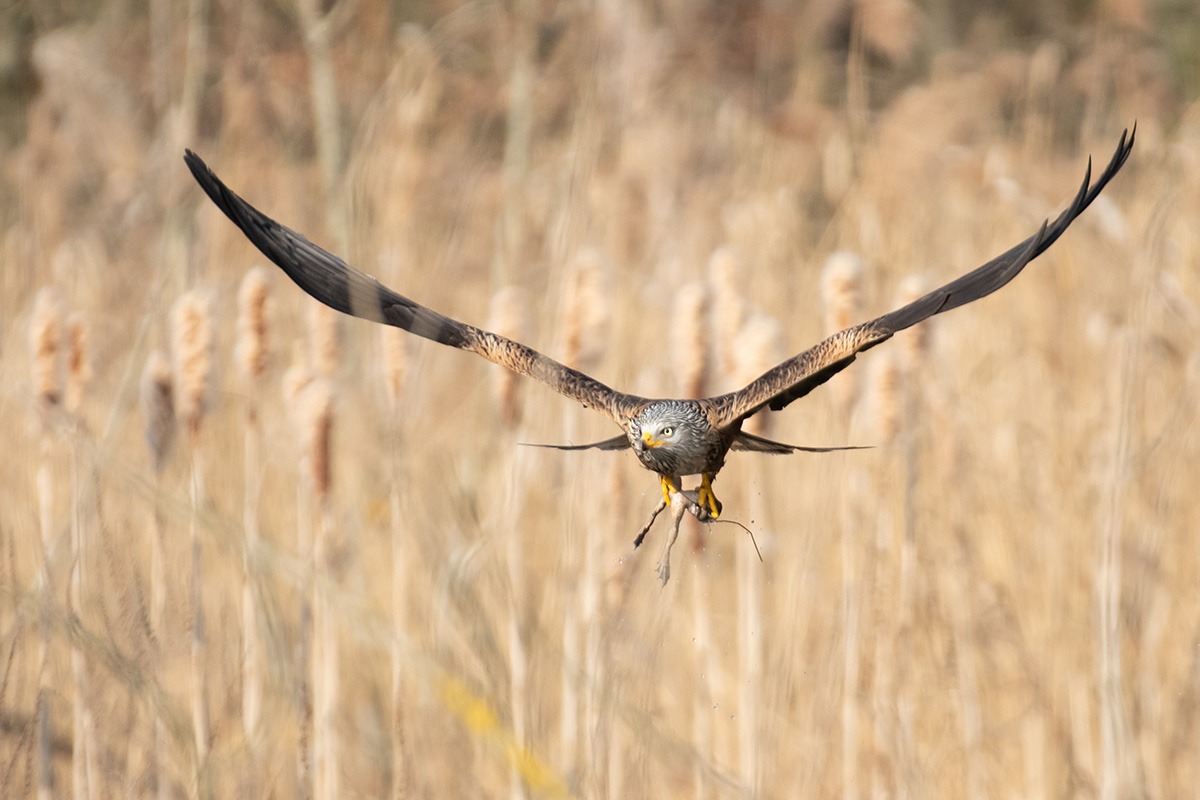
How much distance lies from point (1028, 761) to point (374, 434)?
1661mm

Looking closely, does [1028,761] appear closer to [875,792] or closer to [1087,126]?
[875,792]

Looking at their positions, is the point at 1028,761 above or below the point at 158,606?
below

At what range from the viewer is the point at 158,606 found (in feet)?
6.35

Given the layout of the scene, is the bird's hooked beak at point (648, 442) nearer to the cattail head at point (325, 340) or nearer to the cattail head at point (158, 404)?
the cattail head at point (325, 340)

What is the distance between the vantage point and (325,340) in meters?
1.86

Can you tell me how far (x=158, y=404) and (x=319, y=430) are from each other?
0.31m

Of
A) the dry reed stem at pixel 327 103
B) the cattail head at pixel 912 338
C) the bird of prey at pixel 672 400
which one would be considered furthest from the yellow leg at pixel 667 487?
the dry reed stem at pixel 327 103


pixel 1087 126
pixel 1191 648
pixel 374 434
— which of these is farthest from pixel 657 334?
pixel 1191 648

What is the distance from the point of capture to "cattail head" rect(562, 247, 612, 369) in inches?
74.9

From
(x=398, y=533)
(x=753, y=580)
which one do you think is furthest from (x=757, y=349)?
(x=398, y=533)

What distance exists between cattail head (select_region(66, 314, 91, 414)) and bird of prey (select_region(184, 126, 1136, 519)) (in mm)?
527

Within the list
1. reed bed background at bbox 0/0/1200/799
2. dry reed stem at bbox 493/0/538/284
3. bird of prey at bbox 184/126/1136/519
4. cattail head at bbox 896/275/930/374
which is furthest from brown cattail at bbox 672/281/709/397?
dry reed stem at bbox 493/0/538/284

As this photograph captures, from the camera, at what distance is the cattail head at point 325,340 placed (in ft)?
6.07

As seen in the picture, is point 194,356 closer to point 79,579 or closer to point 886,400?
point 79,579
